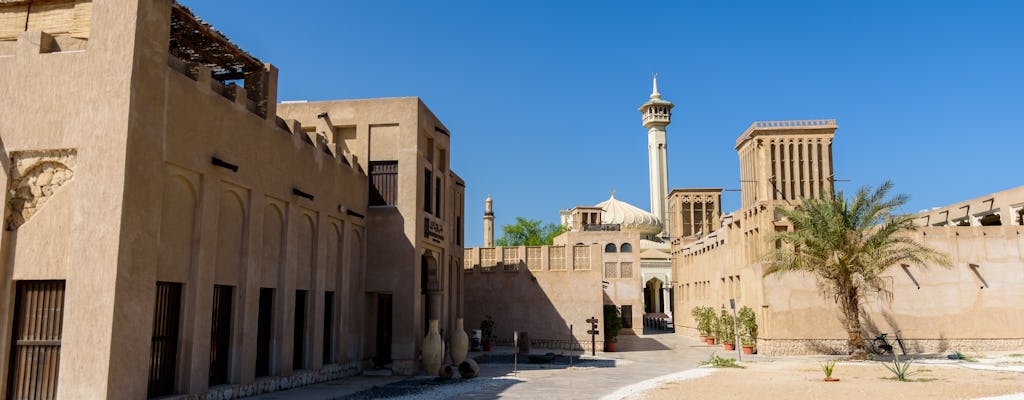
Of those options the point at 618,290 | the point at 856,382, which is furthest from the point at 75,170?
the point at 618,290

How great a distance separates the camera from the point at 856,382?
63.9ft

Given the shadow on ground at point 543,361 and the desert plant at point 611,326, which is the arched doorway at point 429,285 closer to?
the shadow on ground at point 543,361

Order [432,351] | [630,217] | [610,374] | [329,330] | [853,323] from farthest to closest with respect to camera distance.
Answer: [630,217] < [853,323] < [610,374] < [432,351] < [329,330]

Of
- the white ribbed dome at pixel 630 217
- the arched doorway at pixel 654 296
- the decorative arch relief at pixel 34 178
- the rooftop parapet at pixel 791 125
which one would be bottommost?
the arched doorway at pixel 654 296

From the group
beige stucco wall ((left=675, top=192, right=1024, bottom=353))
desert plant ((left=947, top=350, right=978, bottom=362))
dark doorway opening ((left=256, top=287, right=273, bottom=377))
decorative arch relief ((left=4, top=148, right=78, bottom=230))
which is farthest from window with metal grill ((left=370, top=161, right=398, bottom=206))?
desert plant ((left=947, top=350, right=978, bottom=362))

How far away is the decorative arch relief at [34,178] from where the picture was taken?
12.1 meters

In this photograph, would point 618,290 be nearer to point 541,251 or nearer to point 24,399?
point 541,251

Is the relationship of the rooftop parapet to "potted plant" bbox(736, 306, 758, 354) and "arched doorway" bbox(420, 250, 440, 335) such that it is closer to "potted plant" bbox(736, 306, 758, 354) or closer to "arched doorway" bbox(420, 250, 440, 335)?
"potted plant" bbox(736, 306, 758, 354)

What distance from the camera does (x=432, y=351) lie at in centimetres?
2105

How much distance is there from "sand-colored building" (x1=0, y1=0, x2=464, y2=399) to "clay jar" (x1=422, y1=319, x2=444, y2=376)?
101 inches

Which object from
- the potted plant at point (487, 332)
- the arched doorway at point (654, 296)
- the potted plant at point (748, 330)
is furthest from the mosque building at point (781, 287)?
the arched doorway at point (654, 296)

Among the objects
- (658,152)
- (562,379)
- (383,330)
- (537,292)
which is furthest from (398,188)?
(658,152)

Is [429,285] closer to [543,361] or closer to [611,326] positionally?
[543,361]

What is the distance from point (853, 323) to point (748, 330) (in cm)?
446
